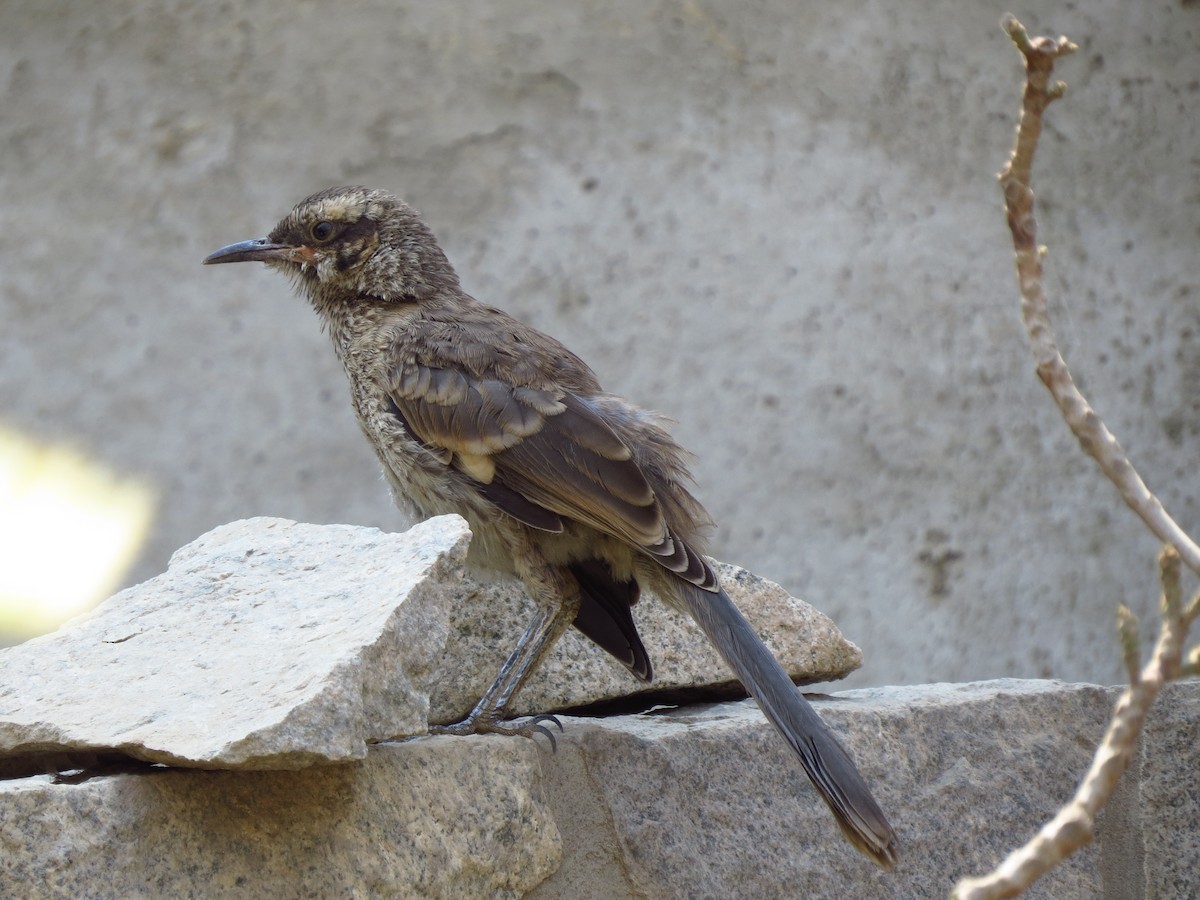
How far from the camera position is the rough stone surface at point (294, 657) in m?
1.97

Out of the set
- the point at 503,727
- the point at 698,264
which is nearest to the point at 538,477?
the point at 503,727

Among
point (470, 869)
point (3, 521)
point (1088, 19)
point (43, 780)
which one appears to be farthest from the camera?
point (1088, 19)

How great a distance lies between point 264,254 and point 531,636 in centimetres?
137

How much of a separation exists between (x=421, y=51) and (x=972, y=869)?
4.06 metres

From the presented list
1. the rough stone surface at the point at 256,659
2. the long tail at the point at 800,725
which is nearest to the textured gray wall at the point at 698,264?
the long tail at the point at 800,725

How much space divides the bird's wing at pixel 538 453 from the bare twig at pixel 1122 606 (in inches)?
60.3

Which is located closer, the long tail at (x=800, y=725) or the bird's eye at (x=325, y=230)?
the long tail at (x=800, y=725)

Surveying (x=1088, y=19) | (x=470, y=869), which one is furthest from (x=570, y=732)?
(x=1088, y=19)

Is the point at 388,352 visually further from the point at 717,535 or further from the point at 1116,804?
the point at 717,535

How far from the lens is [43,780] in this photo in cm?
202

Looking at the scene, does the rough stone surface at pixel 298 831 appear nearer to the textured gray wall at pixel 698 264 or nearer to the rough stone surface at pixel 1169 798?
the rough stone surface at pixel 1169 798

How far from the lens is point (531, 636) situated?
2814 millimetres

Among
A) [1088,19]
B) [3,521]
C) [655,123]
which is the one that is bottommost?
[3,521]

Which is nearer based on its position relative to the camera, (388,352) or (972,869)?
(972,869)
